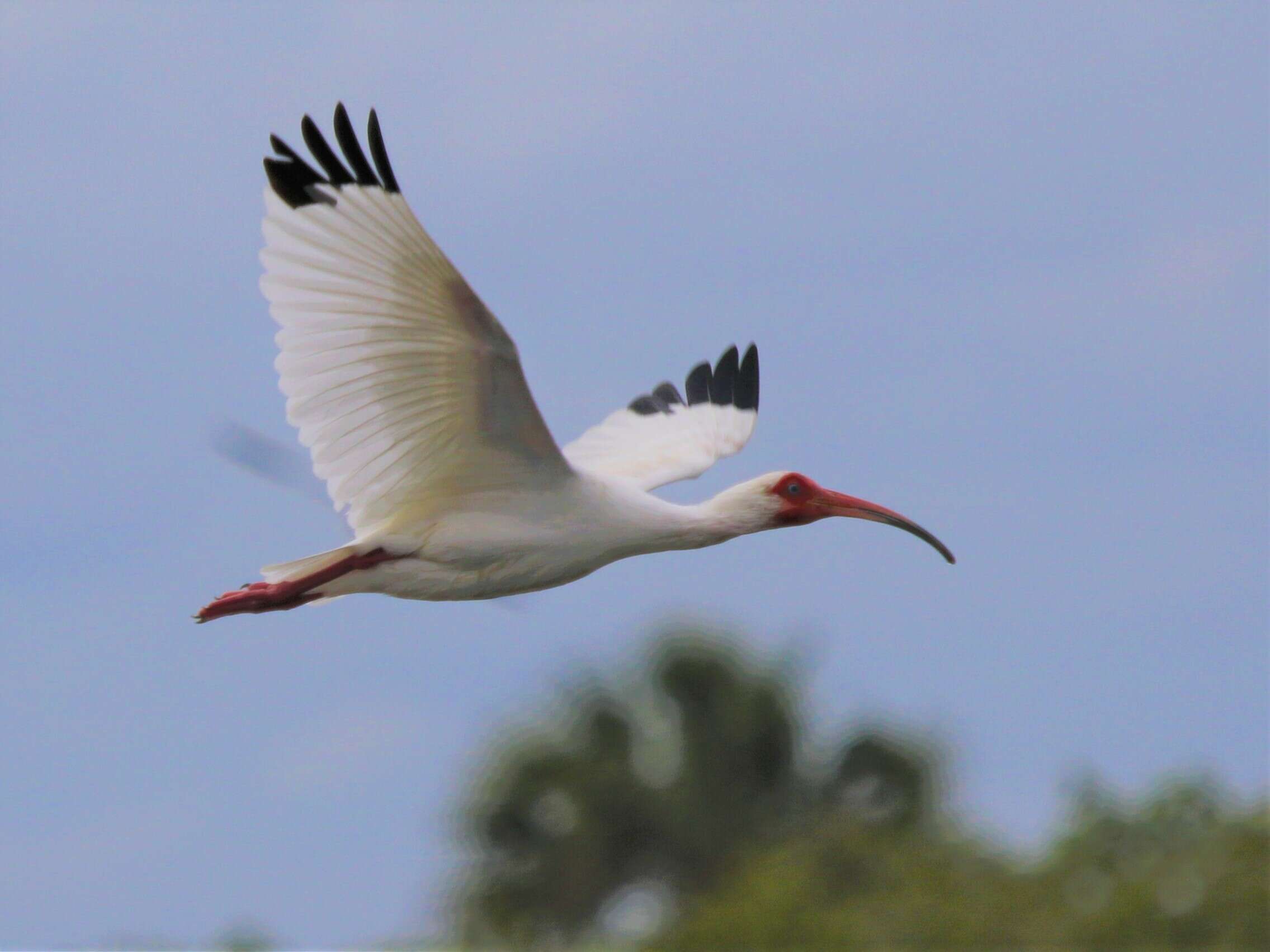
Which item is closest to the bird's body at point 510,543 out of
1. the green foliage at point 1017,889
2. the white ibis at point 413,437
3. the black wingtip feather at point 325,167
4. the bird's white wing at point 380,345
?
the white ibis at point 413,437

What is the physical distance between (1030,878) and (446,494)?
39.4 metres

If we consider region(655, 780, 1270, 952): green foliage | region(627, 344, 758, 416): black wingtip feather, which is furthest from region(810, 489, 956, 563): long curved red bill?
region(655, 780, 1270, 952): green foliage

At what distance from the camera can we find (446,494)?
35.4 ft

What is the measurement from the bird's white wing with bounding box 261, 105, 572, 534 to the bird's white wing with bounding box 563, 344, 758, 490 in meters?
2.60

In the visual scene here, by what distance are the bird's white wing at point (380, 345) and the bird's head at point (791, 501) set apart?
4.37 ft

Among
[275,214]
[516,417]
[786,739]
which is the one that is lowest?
[786,739]

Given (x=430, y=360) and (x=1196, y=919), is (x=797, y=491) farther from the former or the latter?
(x=1196, y=919)

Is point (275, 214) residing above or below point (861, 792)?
above

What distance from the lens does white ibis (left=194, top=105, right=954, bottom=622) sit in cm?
995

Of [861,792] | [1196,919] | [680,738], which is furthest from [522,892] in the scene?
[1196,919]

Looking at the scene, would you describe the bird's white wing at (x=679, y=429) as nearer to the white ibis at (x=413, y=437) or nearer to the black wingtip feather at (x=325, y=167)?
the white ibis at (x=413, y=437)

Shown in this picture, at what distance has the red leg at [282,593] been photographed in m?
10.8

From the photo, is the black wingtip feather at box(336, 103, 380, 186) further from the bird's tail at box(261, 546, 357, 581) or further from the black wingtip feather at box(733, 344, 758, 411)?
the black wingtip feather at box(733, 344, 758, 411)

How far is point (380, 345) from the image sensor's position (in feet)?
33.2
